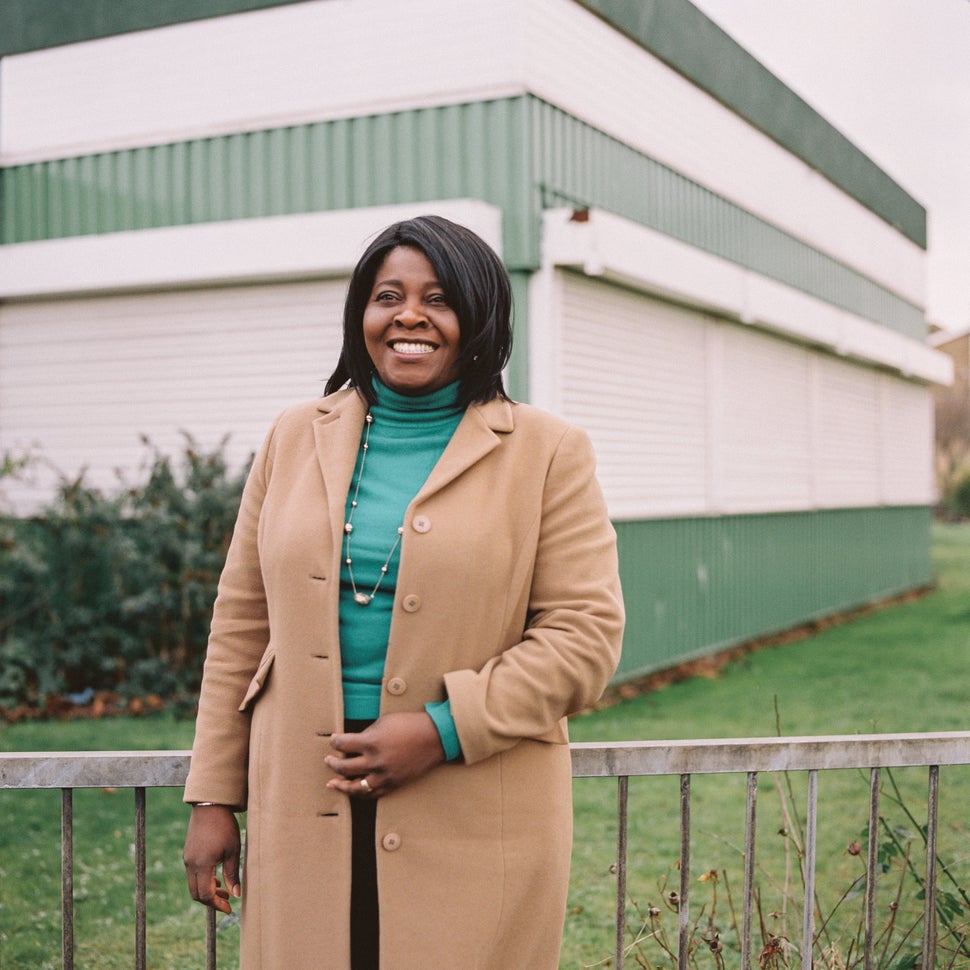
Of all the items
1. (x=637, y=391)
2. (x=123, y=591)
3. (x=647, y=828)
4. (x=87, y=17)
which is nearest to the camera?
(x=647, y=828)

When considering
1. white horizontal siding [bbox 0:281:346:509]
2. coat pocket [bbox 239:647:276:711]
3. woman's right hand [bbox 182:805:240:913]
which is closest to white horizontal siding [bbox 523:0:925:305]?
white horizontal siding [bbox 0:281:346:509]

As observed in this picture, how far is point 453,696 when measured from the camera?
2191mm

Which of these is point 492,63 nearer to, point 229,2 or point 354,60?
point 354,60

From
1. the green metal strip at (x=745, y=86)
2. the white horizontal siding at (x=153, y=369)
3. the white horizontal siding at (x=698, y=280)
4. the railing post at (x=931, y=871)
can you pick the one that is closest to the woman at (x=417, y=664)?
the railing post at (x=931, y=871)

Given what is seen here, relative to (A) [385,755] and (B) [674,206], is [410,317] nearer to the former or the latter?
(A) [385,755]

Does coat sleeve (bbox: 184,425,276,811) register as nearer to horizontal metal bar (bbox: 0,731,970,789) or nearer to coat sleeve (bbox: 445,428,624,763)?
horizontal metal bar (bbox: 0,731,970,789)

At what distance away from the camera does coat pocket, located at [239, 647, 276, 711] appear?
238 cm

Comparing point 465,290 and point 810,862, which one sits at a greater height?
point 465,290

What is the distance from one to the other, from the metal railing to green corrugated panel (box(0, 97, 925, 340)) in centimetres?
760

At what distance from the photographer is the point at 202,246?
11242 millimetres

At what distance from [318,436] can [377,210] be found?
27.9ft

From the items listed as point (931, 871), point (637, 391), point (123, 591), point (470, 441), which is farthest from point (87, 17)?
point (931, 871)

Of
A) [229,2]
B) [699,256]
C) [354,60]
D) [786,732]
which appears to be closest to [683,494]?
[699,256]

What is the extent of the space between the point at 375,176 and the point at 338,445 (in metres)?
8.87
